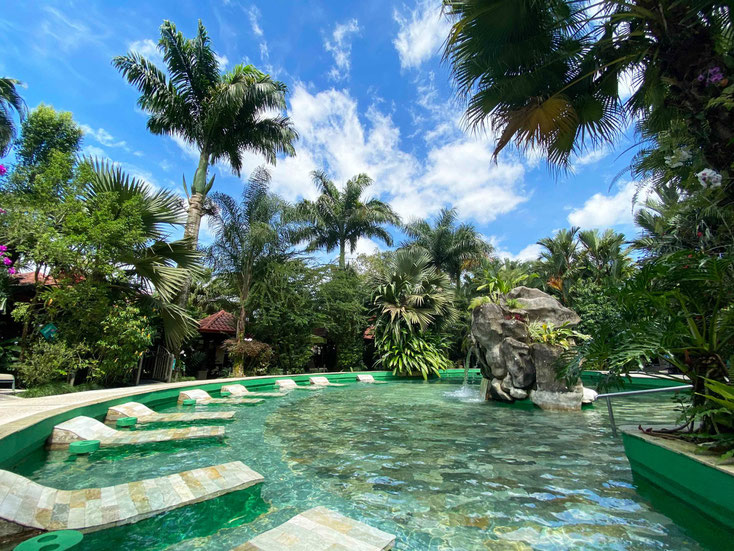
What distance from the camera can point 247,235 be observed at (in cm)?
1352

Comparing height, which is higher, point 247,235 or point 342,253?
point 342,253

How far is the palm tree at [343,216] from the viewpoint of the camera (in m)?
20.9

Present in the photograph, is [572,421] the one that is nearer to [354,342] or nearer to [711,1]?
[711,1]

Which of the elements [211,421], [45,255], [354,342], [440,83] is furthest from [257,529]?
[354,342]

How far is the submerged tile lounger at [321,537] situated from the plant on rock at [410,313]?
13.1 m

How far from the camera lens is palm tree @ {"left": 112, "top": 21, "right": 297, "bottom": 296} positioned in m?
12.0

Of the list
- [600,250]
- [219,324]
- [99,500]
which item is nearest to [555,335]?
[99,500]

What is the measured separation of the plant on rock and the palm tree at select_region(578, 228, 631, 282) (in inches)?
417

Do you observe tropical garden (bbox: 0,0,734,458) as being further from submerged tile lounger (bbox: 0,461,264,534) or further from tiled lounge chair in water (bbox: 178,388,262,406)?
submerged tile lounger (bbox: 0,461,264,534)

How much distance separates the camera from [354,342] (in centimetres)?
1791

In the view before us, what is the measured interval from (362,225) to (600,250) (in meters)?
15.0

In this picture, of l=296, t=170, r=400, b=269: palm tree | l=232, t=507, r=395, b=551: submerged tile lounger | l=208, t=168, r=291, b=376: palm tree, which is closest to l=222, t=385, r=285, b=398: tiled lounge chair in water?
l=208, t=168, r=291, b=376: palm tree

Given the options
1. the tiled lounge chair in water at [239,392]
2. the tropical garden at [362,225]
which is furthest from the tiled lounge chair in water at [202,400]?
the tropical garden at [362,225]

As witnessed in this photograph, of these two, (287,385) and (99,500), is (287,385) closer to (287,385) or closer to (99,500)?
(287,385)
